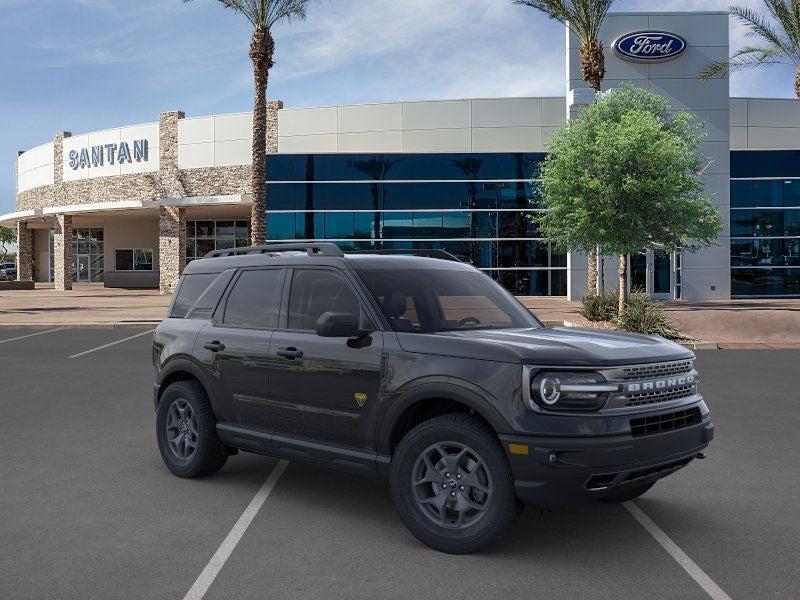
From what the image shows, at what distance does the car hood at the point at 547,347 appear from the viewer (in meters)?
4.48

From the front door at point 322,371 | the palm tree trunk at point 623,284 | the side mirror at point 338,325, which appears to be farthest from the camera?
the palm tree trunk at point 623,284

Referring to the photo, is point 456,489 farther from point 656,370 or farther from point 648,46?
point 648,46

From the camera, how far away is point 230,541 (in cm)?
494

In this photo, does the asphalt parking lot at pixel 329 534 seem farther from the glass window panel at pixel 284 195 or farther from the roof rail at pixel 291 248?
the glass window panel at pixel 284 195

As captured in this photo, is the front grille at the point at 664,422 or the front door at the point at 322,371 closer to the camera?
the front grille at the point at 664,422

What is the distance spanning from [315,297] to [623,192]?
19.8 m

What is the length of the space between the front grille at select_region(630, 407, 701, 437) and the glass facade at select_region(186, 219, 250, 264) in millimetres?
47078

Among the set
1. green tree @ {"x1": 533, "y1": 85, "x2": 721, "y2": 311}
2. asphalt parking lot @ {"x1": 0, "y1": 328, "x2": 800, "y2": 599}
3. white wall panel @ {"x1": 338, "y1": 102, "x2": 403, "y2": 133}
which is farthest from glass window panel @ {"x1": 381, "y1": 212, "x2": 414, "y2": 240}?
asphalt parking lot @ {"x1": 0, "y1": 328, "x2": 800, "y2": 599}

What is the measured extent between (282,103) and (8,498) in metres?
36.4

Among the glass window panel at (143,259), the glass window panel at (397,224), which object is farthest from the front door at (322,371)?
the glass window panel at (143,259)

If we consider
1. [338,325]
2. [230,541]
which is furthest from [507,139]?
[230,541]

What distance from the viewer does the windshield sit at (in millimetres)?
5397

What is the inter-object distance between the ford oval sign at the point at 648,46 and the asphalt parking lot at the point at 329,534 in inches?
1185

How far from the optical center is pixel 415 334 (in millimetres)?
5051
